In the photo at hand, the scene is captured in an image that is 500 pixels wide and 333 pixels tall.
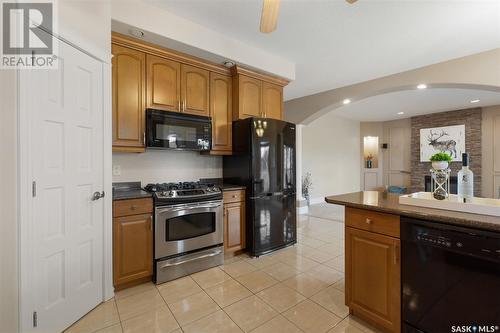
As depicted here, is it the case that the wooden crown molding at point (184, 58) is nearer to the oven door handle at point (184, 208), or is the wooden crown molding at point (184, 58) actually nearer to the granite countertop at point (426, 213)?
the oven door handle at point (184, 208)

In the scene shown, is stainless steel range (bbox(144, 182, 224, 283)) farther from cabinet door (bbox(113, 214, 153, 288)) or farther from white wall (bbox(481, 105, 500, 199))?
white wall (bbox(481, 105, 500, 199))

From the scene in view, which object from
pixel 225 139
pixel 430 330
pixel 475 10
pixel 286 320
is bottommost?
pixel 286 320

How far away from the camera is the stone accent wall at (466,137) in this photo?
256 inches

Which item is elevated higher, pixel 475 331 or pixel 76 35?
pixel 76 35

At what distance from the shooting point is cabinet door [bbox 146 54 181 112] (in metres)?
2.57

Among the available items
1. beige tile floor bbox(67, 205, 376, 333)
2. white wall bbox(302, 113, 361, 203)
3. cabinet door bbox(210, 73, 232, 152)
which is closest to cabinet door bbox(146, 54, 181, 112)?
cabinet door bbox(210, 73, 232, 152)

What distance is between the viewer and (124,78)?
2396 mm

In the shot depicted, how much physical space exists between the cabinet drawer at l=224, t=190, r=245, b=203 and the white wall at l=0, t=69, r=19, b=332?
6.05 ft

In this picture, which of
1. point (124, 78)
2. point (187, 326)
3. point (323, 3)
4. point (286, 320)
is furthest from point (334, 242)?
point (124, 78)

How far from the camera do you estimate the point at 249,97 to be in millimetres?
3271

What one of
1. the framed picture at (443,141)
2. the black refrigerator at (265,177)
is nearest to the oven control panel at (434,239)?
the black refrigerator at (265,177)

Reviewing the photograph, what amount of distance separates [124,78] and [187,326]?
2.38 m

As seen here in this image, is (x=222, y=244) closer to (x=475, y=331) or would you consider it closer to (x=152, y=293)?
(x=152, y=293)

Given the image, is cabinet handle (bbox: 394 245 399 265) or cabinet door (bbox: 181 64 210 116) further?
cabinet door (bbox: 181 64 210 116)
